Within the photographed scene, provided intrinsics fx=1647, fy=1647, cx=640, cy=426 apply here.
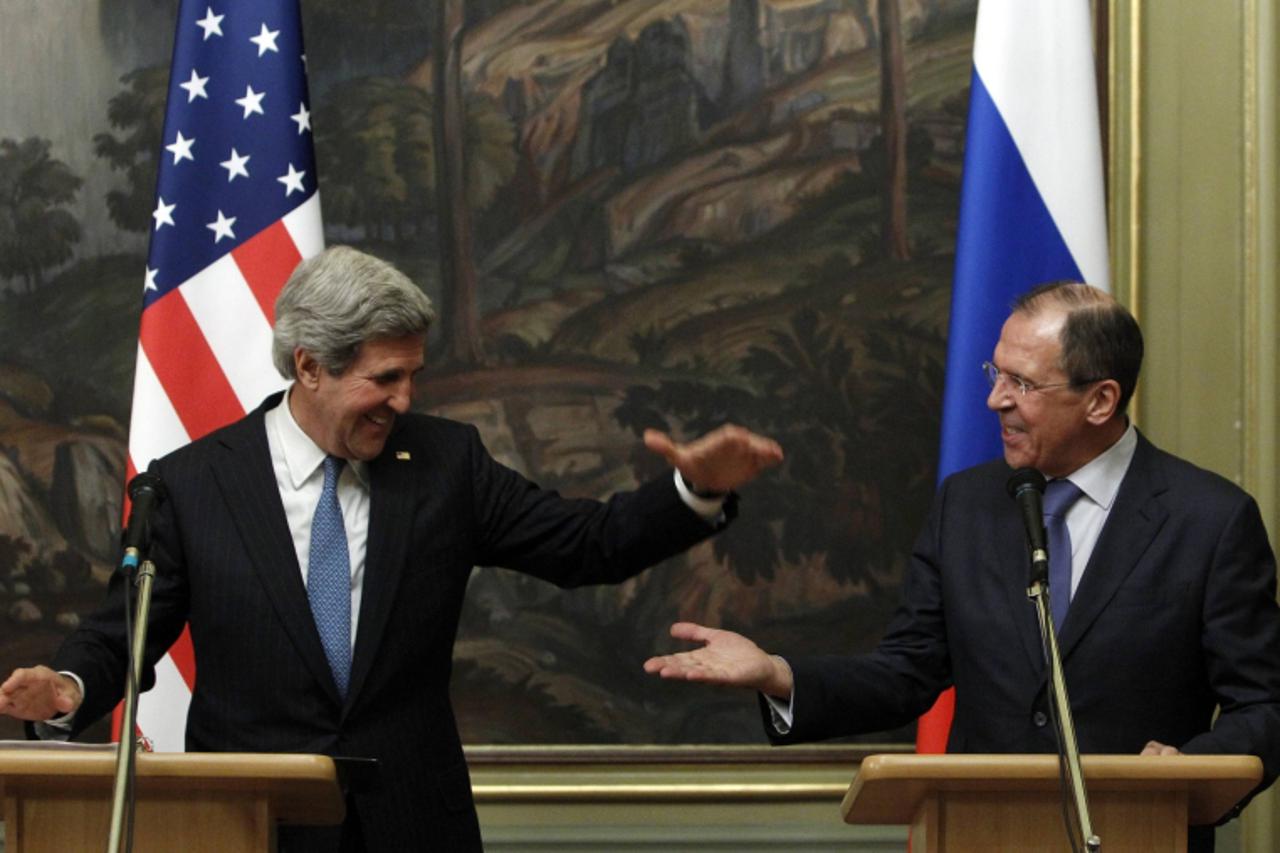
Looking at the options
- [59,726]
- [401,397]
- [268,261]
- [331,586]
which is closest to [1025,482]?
[401,397]

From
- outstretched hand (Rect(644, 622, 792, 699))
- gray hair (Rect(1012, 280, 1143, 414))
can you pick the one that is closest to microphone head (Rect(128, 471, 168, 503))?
outstretched hand (Rect(644, 622, 792, 699))

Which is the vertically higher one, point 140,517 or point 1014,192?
point 1014,192

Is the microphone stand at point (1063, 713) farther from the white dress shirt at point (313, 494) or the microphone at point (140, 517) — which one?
the microphone at point (140, 517)

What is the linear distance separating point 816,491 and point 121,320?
211cm

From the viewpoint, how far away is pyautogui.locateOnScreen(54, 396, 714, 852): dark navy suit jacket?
3.21 m

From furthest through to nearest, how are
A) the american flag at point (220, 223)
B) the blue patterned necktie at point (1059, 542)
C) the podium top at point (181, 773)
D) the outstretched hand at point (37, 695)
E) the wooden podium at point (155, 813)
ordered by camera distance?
1. the american flag at point (220, 223)
2. the blue patterned necktie at point (1059, 542)
3. the outstretched hand at point (37, 695)
4. the wooden podium at point (155, 813)
5. the podium top at point (181, 773)

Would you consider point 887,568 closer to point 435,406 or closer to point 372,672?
point 435,406

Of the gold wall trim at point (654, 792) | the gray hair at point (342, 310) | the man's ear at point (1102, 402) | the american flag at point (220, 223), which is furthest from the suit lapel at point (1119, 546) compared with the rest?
the american flag at point (220, 223)

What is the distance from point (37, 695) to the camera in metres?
2.90

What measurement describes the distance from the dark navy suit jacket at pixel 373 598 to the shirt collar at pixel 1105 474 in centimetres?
80

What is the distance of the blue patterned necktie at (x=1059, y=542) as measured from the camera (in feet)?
10.9

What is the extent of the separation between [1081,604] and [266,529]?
163cm

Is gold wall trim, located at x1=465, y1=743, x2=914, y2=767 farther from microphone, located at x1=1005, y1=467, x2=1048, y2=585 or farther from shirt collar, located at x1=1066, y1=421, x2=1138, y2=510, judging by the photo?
microphone, located at x1=1005, y1=467, x2=1048, y2=585

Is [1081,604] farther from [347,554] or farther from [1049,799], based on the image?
[347,554]
